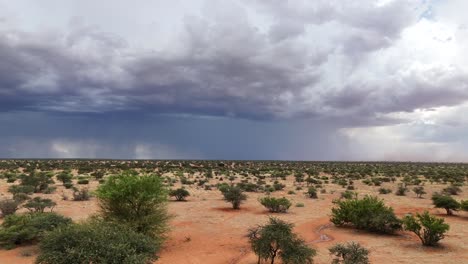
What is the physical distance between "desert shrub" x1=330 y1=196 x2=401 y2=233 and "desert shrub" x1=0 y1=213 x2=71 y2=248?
56.7 ft

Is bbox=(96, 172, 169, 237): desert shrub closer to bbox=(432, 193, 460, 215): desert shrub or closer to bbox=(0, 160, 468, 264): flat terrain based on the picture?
bbox=(0, 160, 468, 264): flat terrain

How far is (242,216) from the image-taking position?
91.8 feet

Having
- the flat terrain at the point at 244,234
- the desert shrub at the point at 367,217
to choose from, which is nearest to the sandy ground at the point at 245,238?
the flat terrain at the point at 244,234

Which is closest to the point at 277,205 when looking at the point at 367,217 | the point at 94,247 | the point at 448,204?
the point at 367,217

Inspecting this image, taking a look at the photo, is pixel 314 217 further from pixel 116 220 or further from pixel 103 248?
pixel 103 248

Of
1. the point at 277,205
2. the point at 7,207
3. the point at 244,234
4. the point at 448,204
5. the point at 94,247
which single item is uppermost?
the point at 448,204

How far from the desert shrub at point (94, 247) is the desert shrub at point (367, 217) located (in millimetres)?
15127

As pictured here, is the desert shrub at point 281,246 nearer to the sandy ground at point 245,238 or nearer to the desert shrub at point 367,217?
the sandy ground at point 245,238

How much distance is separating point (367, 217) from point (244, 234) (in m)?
8.19

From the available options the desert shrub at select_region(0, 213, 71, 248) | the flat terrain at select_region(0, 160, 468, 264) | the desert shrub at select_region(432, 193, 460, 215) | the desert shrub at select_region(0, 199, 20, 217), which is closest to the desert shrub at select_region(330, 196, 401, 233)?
the flat terrain at select_region(0, 160, 468, 264)

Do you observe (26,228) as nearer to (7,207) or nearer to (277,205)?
(7,207)

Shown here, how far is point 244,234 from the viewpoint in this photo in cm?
2195

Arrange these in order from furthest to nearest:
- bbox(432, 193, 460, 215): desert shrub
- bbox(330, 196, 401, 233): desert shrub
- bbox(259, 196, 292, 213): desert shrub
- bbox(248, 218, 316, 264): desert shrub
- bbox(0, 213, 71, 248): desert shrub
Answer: bbox(259, 196, 292, 213): desert shrub, bbox(432, 193, 460, 215): desert shrub, bbox(330, 196, 401, 233): desert shrub, bbox(0, 213, 71, 248): desert shrub, bbox(248, 218, 316, 264): desert shrub

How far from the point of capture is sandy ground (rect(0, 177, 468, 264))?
17.2 metres
